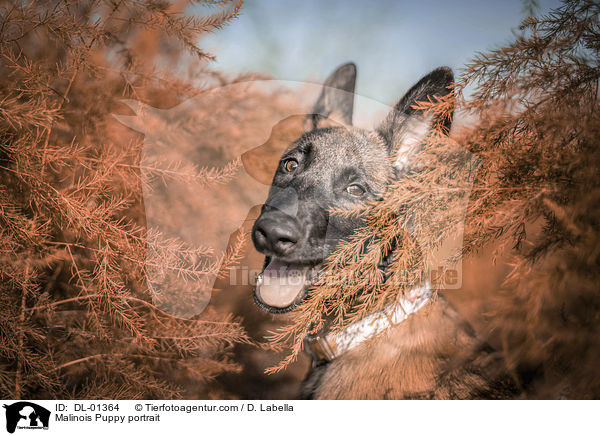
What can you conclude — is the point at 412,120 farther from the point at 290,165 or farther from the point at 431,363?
the point at 431,363

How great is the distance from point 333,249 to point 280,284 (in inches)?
8.5

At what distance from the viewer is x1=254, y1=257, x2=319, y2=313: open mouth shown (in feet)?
3.30

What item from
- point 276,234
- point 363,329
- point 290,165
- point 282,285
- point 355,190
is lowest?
point 363,329

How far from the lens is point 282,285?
1.04 m

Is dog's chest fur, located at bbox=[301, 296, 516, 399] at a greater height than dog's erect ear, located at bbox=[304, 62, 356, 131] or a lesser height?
lesser

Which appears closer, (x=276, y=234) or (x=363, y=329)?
(x=276, y=234)
